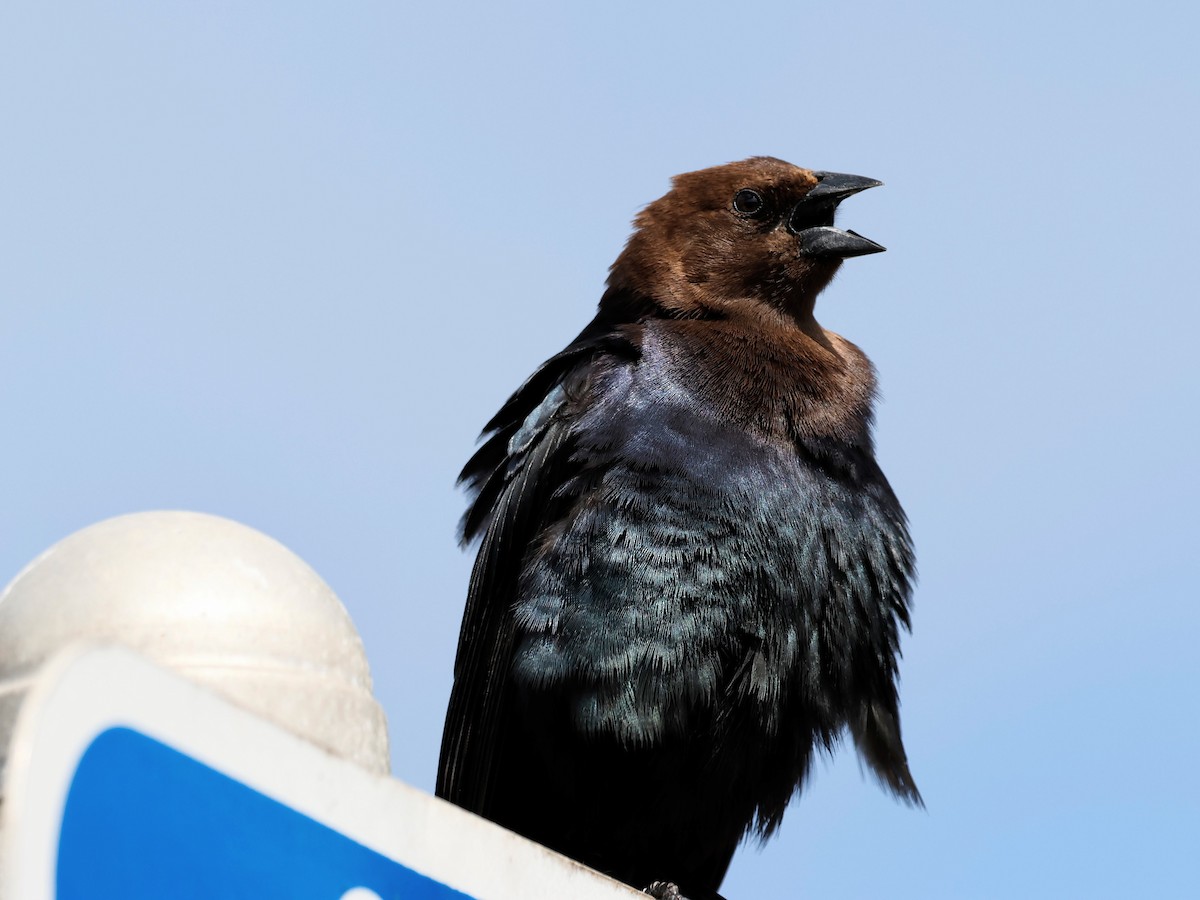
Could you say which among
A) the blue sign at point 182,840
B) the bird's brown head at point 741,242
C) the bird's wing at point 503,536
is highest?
the bird's brown head at point 741,242

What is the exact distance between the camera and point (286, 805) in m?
1.34

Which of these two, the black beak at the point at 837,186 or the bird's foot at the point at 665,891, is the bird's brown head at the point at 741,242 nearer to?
the black beak at the point at 837,186

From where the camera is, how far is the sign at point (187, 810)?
110 cm

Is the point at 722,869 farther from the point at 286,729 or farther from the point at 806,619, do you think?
the point at 286,729

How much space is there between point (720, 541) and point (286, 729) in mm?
2645

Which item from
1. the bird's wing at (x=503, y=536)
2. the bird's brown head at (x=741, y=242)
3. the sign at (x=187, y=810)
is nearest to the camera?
the sign at (x=187, y=810)

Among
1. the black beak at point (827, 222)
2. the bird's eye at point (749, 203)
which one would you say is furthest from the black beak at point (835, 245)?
the bird's eye at point (749, 203)

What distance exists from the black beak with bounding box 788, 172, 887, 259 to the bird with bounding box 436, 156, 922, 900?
1.57 ft

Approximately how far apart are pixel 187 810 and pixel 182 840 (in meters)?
0.02

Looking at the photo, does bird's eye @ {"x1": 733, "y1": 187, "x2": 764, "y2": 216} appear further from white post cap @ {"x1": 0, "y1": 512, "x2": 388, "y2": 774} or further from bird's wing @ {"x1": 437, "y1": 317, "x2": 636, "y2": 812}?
white post cap @ {"x1": 0, "y1": 512, "x2": 388, "y2": 774}

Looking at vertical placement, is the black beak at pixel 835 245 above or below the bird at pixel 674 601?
above

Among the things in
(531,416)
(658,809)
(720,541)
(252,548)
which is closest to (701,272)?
(531,416)

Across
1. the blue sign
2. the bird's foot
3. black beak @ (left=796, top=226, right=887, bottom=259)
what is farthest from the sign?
black beak @ (left=796, top=226, right=887, bottom=259)

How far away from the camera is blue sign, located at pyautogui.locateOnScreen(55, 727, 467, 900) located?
1.14 meters
